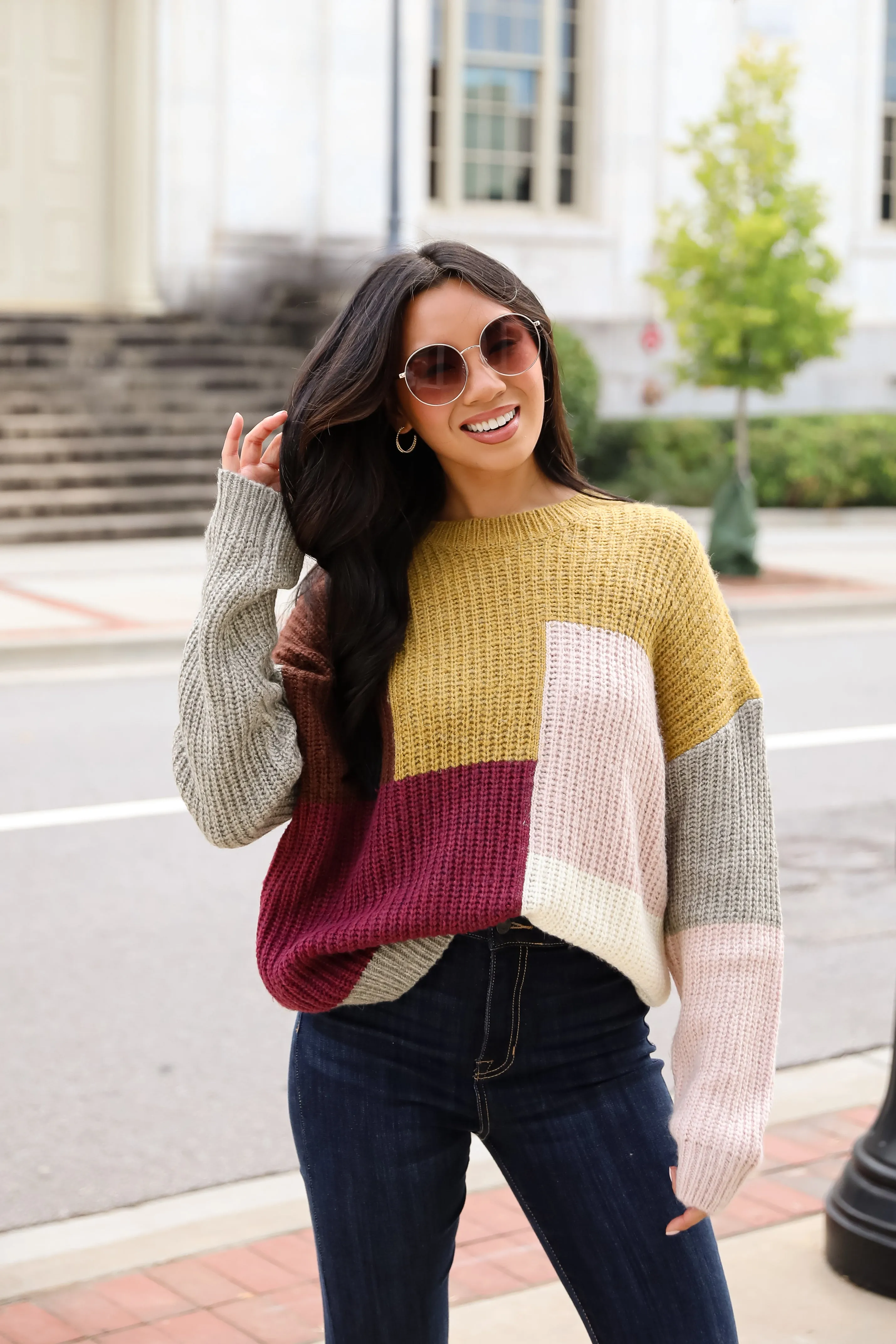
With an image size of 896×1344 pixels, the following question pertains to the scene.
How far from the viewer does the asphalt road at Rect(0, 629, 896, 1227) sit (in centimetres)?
444

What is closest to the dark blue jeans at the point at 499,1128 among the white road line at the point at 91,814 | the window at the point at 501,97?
the white road line at the point at 91,814

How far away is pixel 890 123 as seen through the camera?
25.1m

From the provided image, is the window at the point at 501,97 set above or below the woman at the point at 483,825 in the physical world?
above

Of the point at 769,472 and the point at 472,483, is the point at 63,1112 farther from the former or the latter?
the point at 769,472

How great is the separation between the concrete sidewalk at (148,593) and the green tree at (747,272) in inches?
39.4

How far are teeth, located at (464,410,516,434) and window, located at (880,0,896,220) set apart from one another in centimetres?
2437

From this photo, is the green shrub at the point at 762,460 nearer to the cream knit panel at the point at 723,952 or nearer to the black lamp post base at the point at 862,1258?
the black lamp post base at the point at 862,1258

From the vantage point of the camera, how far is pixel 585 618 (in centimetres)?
221

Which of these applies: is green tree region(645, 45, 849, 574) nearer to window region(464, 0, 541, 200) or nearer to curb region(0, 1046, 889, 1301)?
window region(464, 0, 541, 200)

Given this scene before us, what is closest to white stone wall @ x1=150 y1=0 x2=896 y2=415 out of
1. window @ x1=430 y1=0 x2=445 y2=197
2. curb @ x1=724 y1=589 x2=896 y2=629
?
window @ x1=430 y1=0 x2=445 y2=197

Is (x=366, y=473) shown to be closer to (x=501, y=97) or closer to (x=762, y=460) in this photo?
(x=762, y=460)

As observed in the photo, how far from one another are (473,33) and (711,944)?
21781mm

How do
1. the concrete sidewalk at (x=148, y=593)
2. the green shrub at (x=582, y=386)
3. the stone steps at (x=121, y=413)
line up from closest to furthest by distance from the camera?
the concrete sidewalk at (x=148, y=593), the stone steps at (x=121, y=413), the green shrub at (x=582, y=386)

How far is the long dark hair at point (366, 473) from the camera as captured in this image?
2.29 m
